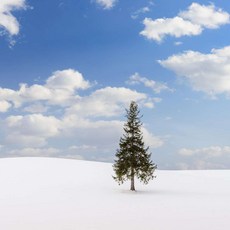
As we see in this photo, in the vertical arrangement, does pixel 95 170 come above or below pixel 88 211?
above

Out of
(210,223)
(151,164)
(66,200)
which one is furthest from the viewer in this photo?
(151,164)

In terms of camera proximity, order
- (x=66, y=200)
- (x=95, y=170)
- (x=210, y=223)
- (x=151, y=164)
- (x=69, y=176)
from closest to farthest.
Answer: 1. (x=210, y=223)
2. (x=66, y=200)
3. (x=151, y=164)
4. (x=69, y=176)
5. (x=95, y=170)

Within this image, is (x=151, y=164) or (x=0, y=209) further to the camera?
(x=151, y=164)

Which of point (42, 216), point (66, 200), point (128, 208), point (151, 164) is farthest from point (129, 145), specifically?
point (42, 216)

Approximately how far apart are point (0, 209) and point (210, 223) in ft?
48.3

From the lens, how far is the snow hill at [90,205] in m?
21.9

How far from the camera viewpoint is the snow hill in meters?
21.9

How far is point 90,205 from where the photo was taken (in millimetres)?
31250

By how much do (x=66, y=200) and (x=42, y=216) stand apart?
32.4 feet

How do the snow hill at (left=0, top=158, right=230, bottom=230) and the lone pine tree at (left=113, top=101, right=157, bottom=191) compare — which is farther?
the lone pine tree at (left=113, top=101, right=157, bottom=191)

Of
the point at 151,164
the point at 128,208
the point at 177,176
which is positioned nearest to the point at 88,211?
the point at 128,208

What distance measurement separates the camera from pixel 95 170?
207 ft

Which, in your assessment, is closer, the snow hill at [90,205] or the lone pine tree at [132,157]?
the snow hill at [90,205]

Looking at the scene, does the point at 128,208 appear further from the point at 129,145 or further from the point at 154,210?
the point at 129,145
